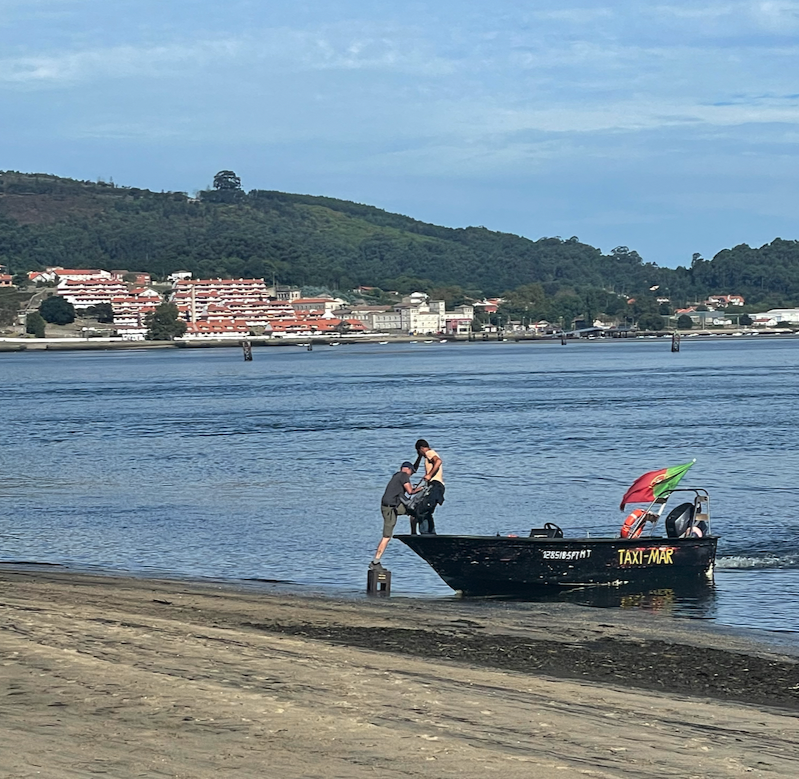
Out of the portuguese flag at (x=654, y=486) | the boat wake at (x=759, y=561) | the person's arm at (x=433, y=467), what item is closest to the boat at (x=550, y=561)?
the portuguese flag at (x=654, y=486)

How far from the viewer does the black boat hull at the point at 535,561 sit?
18172 millimetres

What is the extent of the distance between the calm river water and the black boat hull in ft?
1.64

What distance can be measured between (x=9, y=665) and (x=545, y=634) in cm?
636

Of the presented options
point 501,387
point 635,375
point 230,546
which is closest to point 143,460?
point 230,546

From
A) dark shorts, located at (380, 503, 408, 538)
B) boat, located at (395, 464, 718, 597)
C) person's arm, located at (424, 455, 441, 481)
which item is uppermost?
person's arm, located at (424, 455, 441, 481)

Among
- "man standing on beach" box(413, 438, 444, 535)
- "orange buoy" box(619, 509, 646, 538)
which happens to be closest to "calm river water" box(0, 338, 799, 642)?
"orange buoy" box(619, 509, 646, 538)

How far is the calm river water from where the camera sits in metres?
22.2

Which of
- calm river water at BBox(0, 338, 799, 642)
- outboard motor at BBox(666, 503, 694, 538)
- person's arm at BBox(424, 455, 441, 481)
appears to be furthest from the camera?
calm river water at BBox(0, 338, 799, 642)

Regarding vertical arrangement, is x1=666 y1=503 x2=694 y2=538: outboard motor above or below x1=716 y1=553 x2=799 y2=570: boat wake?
above

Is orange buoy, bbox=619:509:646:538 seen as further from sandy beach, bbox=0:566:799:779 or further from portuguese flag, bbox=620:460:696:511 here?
sandy beach, bbox=0:566:799:779

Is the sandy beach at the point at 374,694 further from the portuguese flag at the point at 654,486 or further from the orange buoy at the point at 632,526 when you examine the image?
the portuguese flag at the point at 654,486

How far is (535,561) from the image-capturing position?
18.3 meters

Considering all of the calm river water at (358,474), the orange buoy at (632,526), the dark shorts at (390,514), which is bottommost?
the calm river water at (358,474)

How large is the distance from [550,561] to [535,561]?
8.6 inches
